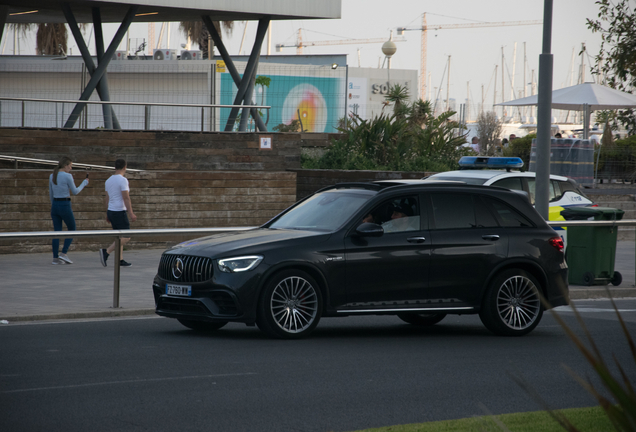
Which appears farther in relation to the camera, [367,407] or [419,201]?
[419,201]

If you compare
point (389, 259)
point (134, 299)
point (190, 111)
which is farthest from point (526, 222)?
point (190, 111)

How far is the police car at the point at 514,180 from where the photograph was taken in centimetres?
1587

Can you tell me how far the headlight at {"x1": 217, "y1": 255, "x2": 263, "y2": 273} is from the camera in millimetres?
8477

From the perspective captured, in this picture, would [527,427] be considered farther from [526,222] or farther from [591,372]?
[526,222]

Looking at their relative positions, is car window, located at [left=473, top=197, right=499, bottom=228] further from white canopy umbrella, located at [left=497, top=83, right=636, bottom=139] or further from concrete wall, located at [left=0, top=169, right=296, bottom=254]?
white canopy umbrella, located at [left=497, top=83, right=636, bottom=139]

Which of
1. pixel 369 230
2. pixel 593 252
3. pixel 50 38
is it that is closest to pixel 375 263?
pixel 369 230

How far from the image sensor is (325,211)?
31.1ft

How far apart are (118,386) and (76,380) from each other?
41cm

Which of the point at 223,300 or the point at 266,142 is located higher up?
the point at 266,142

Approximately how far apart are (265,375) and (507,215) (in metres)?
4.00

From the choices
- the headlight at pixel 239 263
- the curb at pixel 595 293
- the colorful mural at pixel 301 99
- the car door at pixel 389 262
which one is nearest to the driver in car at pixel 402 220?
the car door at pixel 389 262

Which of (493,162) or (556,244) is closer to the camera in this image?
(556,244)

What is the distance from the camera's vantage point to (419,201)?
372 inches

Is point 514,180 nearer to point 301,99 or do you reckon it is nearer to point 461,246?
point 461,246
